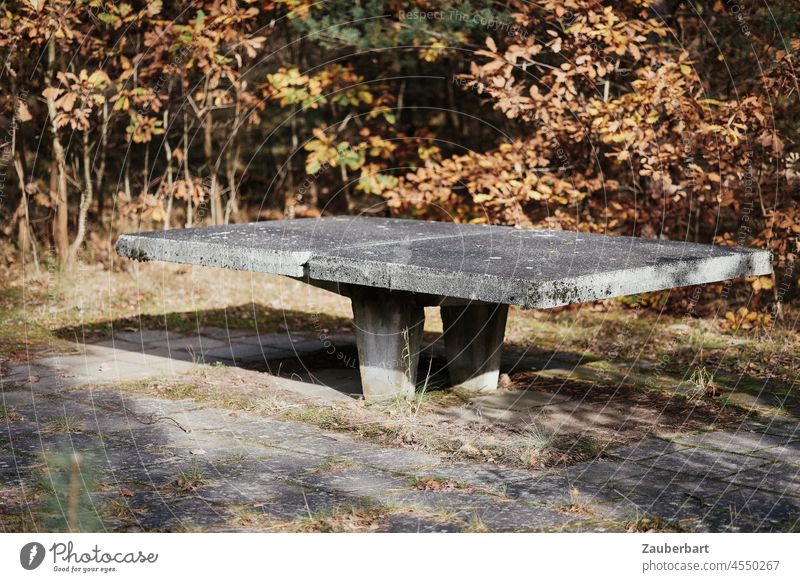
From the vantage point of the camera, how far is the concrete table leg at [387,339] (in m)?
5.28

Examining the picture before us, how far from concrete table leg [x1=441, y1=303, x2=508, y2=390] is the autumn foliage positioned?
288 cm

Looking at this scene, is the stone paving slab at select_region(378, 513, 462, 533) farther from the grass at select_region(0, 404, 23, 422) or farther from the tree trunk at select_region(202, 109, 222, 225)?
the tree trunk at select_region(202, 109, 222, 225)

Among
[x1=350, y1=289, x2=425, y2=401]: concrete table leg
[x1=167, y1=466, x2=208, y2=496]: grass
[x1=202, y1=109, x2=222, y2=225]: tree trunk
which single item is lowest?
[x1=167, y1=466, x2=208, y2=496]: grass

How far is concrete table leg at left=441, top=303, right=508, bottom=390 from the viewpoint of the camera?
571cm

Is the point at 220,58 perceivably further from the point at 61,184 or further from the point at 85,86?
the point at 61,184

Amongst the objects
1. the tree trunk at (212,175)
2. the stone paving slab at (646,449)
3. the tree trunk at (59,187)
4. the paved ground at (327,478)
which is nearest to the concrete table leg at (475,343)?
the paved ground at (327,478)

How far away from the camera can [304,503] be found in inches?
148

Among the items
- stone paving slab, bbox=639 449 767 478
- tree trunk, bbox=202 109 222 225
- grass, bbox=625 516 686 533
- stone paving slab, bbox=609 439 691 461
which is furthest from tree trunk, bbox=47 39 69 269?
grass, bbox=625 516 686 533

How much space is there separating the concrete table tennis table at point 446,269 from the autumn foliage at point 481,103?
2541mm

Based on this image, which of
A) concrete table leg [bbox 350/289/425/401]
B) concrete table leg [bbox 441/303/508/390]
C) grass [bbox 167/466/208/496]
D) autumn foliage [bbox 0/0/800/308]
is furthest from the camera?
autumn foliage [bbox 0/0/800/308]

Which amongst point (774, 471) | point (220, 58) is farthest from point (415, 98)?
point (774, 471)

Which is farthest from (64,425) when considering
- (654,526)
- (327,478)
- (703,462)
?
(703,462)

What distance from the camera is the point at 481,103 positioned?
29.0 ft

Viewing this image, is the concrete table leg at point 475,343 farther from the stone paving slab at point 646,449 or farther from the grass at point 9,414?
the grass at point 9,414
